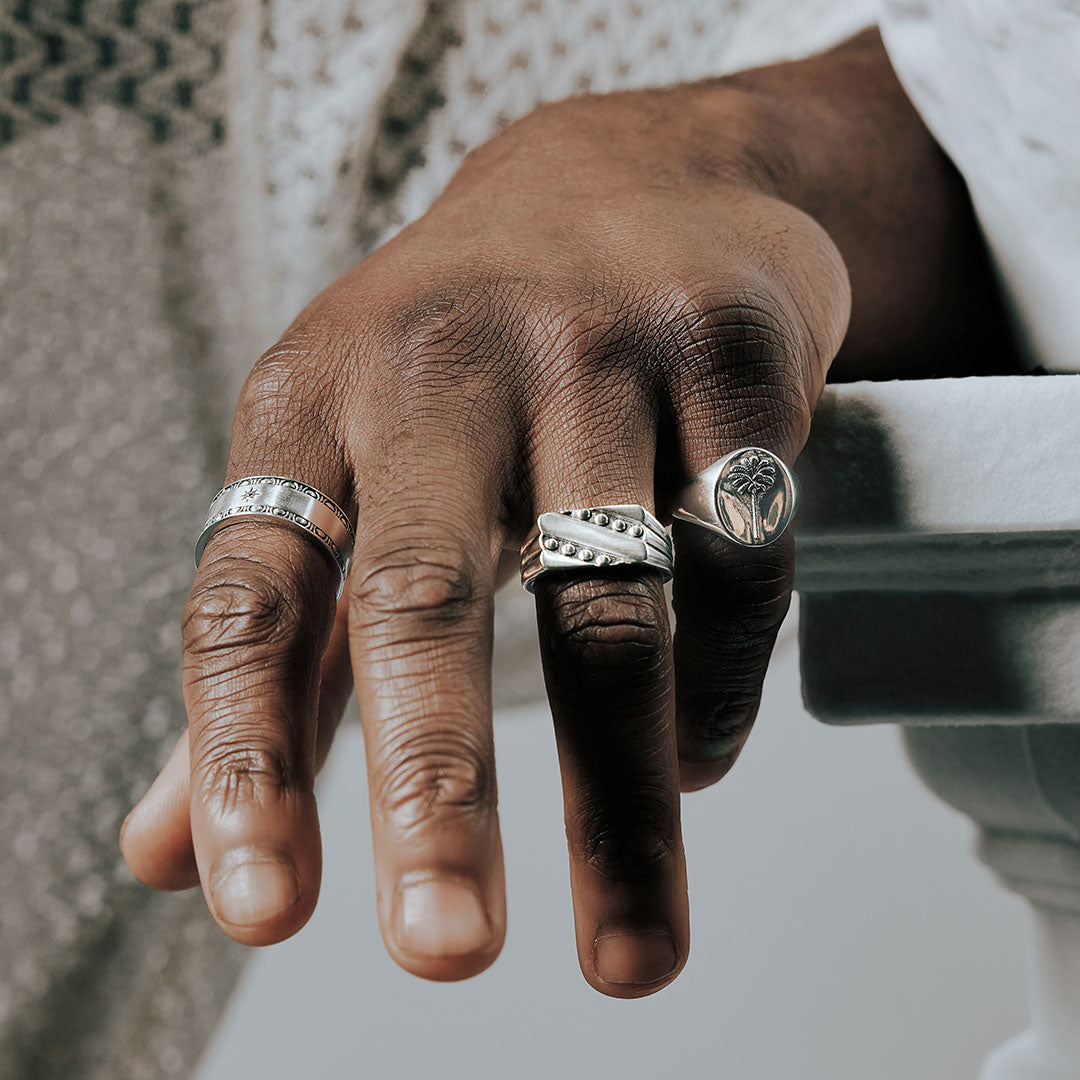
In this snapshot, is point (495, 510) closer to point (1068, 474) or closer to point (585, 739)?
point (585, 739)

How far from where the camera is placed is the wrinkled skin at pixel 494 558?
0.91 feet

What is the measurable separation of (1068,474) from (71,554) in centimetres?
80

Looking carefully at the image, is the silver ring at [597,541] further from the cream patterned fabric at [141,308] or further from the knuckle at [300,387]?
the cream patterned fabric at [141,308]

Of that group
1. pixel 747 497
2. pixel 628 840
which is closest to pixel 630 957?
pixel 628 840

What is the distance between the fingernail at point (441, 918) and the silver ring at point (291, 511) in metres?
0.12

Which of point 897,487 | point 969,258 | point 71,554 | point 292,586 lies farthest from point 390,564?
point 71,554

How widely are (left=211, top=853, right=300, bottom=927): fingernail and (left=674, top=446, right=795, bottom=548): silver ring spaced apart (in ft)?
0.53

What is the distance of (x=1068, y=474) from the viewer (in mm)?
378

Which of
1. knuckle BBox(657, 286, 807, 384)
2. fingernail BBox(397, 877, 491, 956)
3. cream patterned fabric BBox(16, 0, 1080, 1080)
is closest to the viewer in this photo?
fingernail BBox(397, 877, 491, 956)

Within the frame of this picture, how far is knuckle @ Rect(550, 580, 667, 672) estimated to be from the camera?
30cm

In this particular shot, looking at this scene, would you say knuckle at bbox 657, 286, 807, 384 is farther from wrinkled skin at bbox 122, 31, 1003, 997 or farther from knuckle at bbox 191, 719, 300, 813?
knuckle at bbox 191, 719, 300, 813

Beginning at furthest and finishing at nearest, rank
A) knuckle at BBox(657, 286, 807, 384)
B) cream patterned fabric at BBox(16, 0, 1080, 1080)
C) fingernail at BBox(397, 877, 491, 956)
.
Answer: cream patterned fabric at BBox(16, 0, 1080, 1080), knuckle at BBox(657, 286, 807, 384), fingernail at BBox(397, 877, 491, 956)

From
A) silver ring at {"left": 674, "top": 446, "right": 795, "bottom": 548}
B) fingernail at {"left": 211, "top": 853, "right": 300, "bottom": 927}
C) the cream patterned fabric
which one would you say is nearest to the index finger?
fingernail at {"left": 211, "top": 853, "right": 300, "bottom": 927}

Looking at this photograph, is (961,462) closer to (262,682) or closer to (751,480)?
(751,480)
